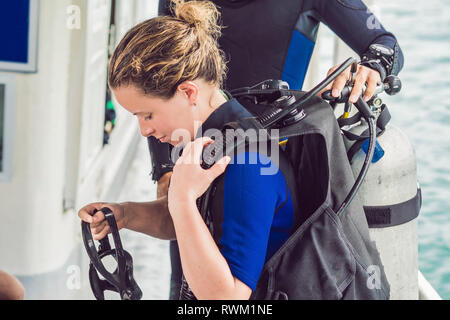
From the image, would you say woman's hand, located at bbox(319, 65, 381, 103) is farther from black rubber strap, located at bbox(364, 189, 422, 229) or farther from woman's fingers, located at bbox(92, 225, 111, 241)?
woman's fingers, located at bbox(92, 225, 111, 241)

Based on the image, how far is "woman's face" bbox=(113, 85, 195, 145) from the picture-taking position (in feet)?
3.83

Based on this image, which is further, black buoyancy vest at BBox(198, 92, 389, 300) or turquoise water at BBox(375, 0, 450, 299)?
turquoise water at BBox(375, 0, 450, 299)

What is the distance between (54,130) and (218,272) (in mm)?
1788

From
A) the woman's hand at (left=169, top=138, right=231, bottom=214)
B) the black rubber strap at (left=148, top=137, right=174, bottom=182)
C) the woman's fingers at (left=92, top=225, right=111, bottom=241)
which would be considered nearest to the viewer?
the woman's hand at (left=169, top=138, right=231, bottom=214)

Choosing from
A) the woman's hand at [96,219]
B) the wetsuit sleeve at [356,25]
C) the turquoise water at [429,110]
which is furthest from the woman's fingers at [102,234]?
the turquoise water at [429,110]

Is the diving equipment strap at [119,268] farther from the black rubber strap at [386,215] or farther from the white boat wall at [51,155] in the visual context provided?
the white boat wall at [51,155]

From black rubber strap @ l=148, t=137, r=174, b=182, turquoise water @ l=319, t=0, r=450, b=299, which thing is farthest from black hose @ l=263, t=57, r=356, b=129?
turquoise water @ l=319, t=0, r=450, b=299

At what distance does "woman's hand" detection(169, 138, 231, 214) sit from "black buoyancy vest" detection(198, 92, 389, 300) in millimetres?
41

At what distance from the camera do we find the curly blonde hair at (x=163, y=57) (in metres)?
1.15

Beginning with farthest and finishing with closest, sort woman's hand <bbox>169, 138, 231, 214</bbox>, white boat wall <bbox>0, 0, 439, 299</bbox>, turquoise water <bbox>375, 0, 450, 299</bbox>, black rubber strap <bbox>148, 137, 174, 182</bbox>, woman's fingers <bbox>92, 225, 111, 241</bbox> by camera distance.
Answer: turquoise water <bbox>375, 0, 450, 299</bbox>, white boat wall <bbox>0, 0, 439, 299</bbox>, black rubber strap <bbox>148, 137, 174, 182</bbox>, woman's fingers <bbox>92, 225, 111, 241</bbox>, woman's hand <bbox>169, 138, 231, 214</bbox>

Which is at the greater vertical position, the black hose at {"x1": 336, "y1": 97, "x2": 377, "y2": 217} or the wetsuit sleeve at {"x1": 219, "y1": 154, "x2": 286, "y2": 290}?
the black hose at {"x1": 336, "y1": 97, "x2": 377, "y2": 217}

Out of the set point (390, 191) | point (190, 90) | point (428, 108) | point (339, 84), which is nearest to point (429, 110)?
point (428, 108)

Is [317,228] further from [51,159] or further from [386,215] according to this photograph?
[51,159]
